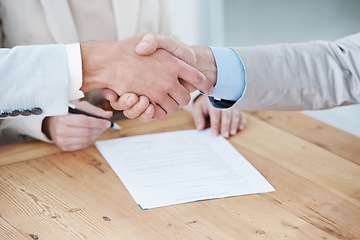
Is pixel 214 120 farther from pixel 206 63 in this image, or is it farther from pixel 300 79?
pixel 300 79

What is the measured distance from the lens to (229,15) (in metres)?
2.45

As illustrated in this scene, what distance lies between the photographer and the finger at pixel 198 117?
4.77 feet

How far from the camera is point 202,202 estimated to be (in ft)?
3.45

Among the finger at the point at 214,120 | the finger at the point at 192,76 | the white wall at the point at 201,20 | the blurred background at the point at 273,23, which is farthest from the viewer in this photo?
the white wall at the point at 201,20

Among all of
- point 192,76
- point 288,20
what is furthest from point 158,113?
point 288,20

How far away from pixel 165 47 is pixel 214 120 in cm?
29

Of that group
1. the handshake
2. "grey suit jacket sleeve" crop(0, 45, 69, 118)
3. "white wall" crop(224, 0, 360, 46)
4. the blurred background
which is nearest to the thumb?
the handshake

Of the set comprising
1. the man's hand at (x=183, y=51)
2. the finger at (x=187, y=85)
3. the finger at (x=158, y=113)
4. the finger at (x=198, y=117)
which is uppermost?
the man's hand at (x=183, y=51)

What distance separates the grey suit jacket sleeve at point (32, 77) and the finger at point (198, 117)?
46 cm

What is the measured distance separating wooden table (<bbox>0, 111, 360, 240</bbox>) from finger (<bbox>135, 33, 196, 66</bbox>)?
28 cm

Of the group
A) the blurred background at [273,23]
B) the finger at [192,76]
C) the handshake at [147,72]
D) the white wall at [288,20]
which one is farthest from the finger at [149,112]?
the white wall at [288,20]

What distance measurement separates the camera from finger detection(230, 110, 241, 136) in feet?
4.66

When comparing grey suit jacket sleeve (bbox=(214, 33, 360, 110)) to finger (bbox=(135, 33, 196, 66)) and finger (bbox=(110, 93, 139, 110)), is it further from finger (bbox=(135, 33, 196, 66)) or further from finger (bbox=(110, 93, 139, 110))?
finger (bbox=(110, 93, 139, 110))

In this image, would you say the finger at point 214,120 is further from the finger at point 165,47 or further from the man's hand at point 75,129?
the man's hand at point 75,129
